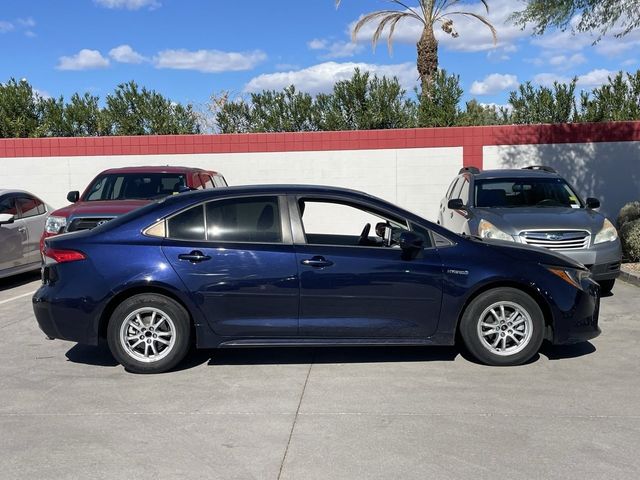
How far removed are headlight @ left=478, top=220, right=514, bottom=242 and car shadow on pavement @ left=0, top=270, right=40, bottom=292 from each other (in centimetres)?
730

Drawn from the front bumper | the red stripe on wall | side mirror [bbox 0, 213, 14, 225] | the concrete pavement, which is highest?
the red stripe on wall

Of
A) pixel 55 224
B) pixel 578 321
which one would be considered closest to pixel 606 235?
pixel 578 321

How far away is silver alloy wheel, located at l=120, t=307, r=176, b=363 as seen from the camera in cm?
566

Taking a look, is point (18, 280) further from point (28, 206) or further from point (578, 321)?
point (578, 321)

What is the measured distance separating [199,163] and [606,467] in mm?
13073

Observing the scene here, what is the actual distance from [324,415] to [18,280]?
8333mm

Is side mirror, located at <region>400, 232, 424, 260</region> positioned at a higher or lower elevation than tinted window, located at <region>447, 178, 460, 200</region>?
lower

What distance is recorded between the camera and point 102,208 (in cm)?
918

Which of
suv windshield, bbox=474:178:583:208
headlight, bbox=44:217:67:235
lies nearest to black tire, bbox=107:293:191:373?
headlight, bbox=44:217:67:235

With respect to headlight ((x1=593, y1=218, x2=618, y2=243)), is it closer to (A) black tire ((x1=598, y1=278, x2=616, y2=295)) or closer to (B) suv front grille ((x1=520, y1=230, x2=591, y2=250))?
(B) suv front grille ((x1=520, y1=230, x2=591, y2=250))

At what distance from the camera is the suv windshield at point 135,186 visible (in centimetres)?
1034

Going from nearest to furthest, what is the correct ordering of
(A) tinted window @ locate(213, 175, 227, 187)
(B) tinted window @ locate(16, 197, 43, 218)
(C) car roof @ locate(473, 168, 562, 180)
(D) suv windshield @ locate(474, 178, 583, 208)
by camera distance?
(D) suv windshield @ locate(474, 178, 583, 208), (C) car roof @ locate(473, 168, 562, 180), (B) tinted window @ locate(16, 197, 43, 218), (A) tinted window @ locate(213, 175, 227, 187)

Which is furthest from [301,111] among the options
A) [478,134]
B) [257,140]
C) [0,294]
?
[0,294]

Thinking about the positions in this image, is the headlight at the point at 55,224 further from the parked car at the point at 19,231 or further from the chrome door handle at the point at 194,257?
the chrome door handle at the point at 194,257
